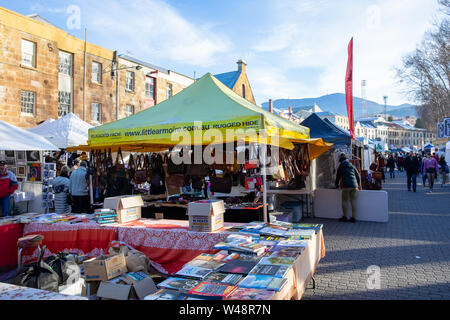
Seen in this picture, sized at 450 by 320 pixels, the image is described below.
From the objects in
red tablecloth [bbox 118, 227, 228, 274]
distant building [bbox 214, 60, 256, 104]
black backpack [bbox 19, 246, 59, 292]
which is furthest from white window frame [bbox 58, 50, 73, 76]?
black backpack [bbox 19, 246, 59, 292]

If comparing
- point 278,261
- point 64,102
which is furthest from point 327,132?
point 64,102

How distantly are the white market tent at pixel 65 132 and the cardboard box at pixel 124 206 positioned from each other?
7764 mm

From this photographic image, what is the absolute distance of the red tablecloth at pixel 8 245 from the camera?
4.84 meters

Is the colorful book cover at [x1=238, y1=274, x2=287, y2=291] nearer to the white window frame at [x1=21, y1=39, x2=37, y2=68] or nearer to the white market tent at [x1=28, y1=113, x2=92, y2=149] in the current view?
the white market tent at [x1=28, y1=113, x2=92, y2=149]

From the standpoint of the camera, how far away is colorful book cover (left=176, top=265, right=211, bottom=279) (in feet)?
8.68

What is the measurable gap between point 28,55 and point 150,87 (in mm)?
9659

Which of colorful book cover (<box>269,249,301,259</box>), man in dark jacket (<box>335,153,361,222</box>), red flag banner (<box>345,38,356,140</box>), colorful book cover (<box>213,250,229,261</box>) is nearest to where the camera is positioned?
colorful book cover (<box>269,249,301,259</box>)

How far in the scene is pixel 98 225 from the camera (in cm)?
475

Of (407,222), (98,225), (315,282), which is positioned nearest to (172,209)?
(98,225)

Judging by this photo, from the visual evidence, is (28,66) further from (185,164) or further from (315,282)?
(315,282)

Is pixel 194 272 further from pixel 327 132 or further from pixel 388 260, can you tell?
pixel 327 132

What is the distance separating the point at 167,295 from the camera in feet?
7.45

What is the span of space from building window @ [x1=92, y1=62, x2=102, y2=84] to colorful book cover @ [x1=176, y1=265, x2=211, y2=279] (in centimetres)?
2037

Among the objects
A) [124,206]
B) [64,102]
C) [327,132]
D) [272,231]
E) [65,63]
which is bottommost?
[272,231]
